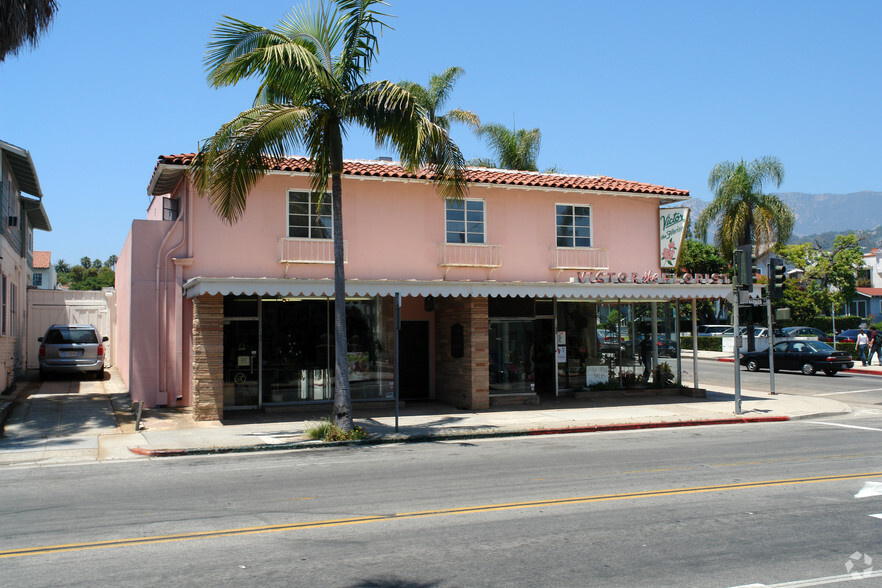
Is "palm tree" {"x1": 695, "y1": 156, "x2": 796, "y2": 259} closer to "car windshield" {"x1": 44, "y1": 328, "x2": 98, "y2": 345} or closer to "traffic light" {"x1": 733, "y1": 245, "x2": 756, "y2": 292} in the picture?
"traffic light" {"x1": 733, "y1": 245, "x2": 756, "y2": 292}

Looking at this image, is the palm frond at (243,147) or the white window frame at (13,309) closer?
the palm frond at (243,147)

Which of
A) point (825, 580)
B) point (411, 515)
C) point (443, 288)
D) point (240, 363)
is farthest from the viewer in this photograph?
point (240, 363)

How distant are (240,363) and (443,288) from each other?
512cm

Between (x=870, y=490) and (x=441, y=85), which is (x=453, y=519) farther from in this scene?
(x=441, y=85)

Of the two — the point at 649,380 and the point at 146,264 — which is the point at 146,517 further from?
the point at 649,380

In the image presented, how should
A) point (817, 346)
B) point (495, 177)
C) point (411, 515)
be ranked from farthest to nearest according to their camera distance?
point (817, 346), point (495, 177), point (411, 515)

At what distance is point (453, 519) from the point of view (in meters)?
7.58

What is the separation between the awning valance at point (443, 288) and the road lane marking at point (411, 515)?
6.85 m

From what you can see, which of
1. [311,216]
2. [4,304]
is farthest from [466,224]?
[4,304]

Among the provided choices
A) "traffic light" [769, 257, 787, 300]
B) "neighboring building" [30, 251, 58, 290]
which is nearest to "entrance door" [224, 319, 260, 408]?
"traffic light" [769, 257, 787, 300]

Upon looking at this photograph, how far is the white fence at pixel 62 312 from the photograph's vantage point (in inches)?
1049

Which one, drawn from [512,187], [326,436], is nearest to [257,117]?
[326,436]

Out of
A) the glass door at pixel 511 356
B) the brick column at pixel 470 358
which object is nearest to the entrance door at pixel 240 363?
the brick column at pixel 470 358

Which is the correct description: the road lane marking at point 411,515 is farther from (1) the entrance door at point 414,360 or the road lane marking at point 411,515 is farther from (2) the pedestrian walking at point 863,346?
(2) the pedestrian walking at point 863,346
